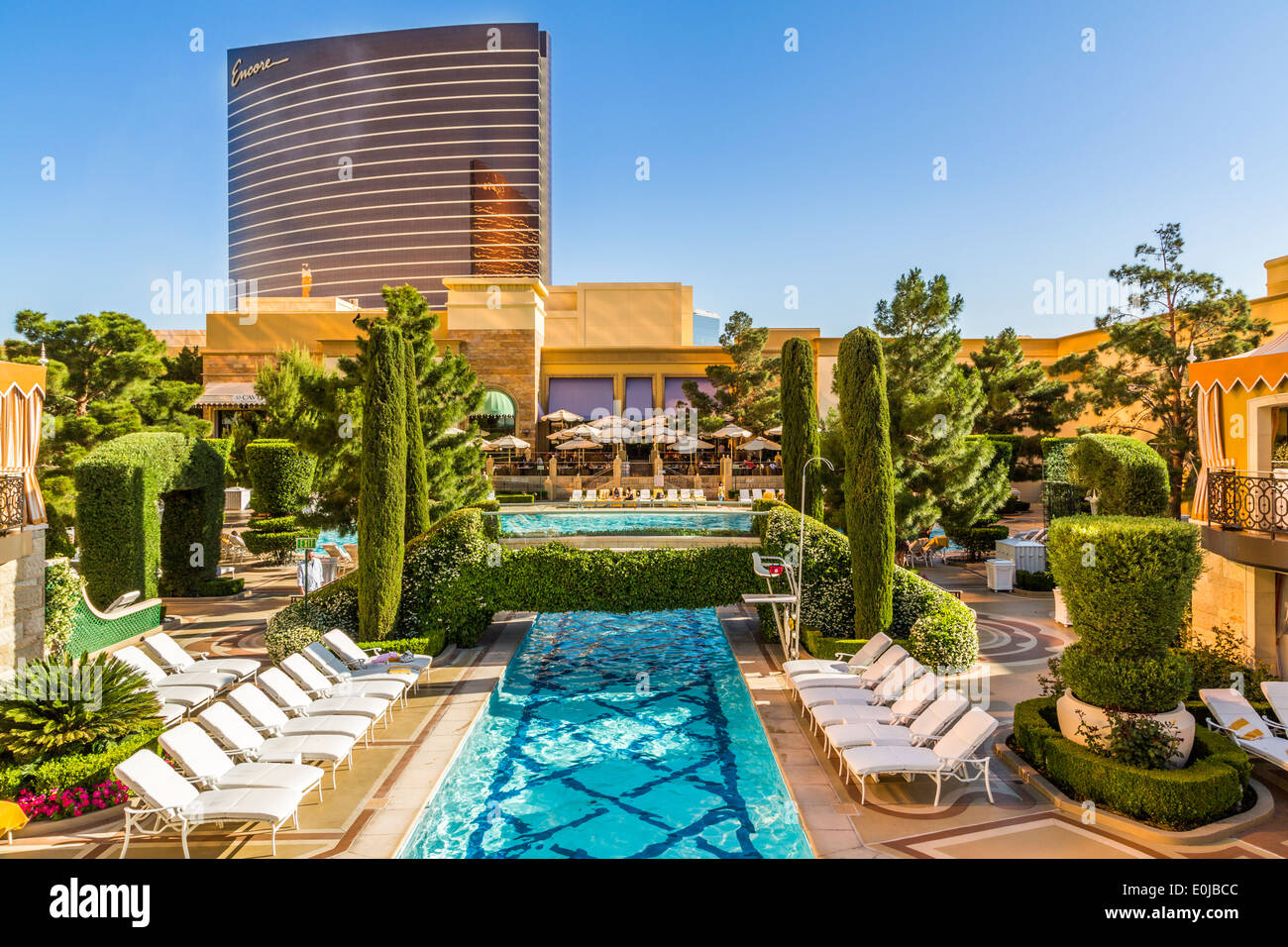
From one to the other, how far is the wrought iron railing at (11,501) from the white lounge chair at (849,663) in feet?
38.3

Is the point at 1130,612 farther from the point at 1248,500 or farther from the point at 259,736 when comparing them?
the point at 259,736

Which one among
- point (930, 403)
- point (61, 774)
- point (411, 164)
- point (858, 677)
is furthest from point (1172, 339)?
point (411, 164)

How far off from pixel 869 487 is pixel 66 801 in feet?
39.3

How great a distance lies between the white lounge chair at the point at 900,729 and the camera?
8.89m

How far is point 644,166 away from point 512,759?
60.2ft

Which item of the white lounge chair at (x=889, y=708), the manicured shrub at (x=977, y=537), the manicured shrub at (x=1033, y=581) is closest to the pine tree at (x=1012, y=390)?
the manicured shrub at (x=977, y=537)

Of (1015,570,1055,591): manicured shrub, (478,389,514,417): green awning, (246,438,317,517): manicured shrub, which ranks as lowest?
(1015,570,1055,591): manicured shrub

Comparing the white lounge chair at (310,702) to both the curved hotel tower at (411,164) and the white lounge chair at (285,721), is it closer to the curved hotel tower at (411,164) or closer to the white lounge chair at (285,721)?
the white lounge chair at (285,721)

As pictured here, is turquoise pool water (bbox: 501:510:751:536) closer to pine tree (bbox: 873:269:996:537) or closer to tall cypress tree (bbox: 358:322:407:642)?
pine tree (bbox: 873:269:996:537)

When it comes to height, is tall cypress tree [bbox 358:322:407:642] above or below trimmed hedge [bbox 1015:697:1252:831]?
above

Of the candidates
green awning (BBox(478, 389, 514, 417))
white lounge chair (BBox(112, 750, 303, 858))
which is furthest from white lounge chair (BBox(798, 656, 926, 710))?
green awning (BBox(478, 389, 514, 417))

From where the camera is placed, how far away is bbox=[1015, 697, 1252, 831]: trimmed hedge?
7516mm

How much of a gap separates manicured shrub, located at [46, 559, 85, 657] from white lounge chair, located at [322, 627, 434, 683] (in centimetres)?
499
